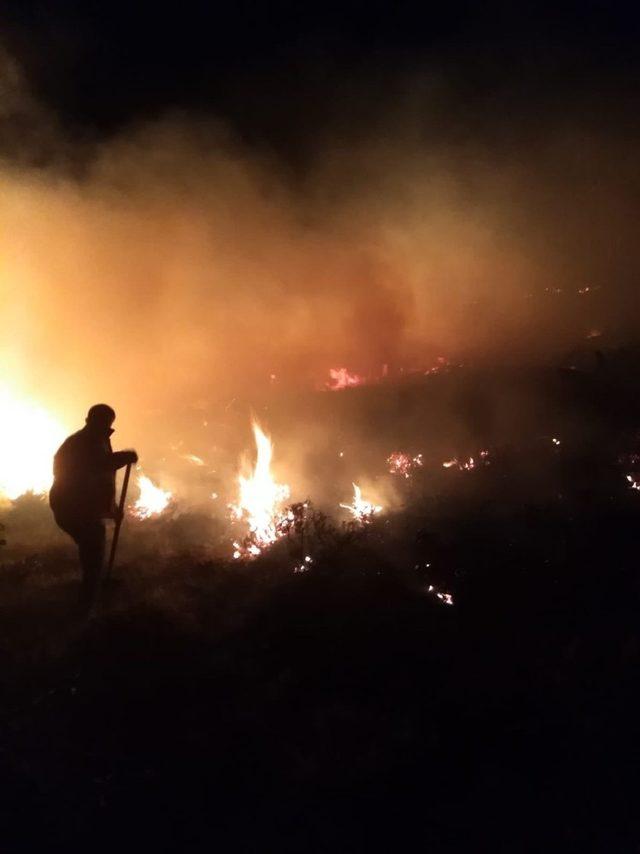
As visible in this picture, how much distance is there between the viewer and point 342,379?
39.5 ft

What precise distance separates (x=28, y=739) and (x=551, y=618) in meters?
3.93

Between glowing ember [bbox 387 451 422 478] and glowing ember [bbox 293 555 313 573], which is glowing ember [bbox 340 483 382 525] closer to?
glowing ember [bbox 387 451 422 478]

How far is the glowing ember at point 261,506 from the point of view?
6.55 meters

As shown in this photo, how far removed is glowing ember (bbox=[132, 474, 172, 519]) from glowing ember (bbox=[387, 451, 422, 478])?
11.0 ft

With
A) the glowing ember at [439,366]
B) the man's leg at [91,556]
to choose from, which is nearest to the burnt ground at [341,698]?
the man's leg at [91,556]

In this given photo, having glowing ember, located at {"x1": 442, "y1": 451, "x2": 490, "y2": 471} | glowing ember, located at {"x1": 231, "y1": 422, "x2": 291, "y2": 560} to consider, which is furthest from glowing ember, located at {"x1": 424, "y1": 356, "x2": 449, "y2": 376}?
glowing ember, located at {"x1": 231, "y1": 422, "x2": 291, "y2": 560}

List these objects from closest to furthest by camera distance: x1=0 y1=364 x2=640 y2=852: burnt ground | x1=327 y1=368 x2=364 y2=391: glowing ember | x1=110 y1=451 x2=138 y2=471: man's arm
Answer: x1=0 y1=364 x2=640 y2=852: burnt ground < x1=110 y1=451 x2=138 y2=471: man's arm < x1=327 y1=368 x2=364 y2=391: glowing ember

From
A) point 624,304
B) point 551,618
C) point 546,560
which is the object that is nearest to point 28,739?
point 551,618

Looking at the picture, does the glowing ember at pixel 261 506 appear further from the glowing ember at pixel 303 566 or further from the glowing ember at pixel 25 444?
the glowing ember at pixel 25 444

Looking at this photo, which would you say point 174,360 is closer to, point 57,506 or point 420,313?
point 420,313

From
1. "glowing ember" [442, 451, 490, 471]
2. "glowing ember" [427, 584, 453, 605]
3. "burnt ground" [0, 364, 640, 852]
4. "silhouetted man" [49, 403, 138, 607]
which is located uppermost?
"glowing ember" [442, 451, 490, 471]

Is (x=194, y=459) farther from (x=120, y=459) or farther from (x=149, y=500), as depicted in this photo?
(x=120, y=459)

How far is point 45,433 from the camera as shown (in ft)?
33.2

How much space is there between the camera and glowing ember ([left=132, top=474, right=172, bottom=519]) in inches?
315
